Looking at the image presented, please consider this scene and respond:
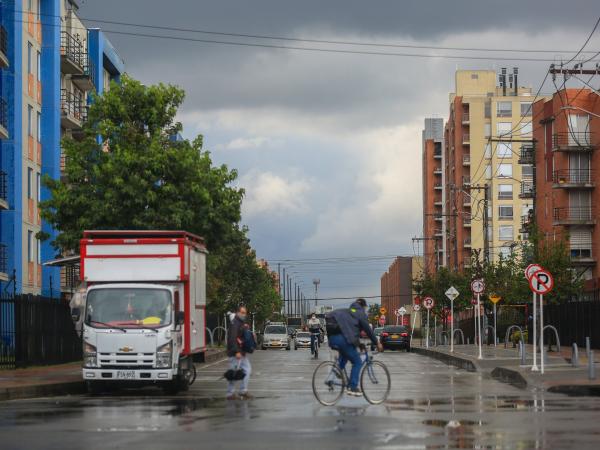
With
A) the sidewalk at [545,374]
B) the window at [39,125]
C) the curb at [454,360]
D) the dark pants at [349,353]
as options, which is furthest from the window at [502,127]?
the dark pants at [349,353]

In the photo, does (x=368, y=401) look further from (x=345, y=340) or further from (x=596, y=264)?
(x=596, y=264)

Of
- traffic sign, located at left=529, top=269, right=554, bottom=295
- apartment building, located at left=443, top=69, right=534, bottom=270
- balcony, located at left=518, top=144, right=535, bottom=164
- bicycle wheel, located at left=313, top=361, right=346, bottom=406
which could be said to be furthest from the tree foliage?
apartment building, located at left=443, top=69, right=534, bottom=270

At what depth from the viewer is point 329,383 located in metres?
19.5

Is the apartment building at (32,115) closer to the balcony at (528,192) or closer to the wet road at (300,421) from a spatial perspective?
the balcony at (528,192)

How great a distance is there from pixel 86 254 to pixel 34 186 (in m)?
31.6

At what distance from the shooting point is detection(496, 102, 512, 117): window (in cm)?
12900

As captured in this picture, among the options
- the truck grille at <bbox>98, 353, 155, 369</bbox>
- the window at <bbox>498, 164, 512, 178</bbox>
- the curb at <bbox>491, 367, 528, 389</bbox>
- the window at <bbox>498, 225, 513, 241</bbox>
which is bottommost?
the curb at <bbox>491, 367, 528, 389</bbox>

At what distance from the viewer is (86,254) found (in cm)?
2434

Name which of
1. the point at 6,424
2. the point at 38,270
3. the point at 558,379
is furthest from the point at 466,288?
the point at 6,424

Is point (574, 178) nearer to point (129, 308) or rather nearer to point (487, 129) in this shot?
point (487, 129)

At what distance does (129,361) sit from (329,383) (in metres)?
5.45

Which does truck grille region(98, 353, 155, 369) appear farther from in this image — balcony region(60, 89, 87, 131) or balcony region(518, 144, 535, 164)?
balcony region(518, 144, 535, 164)

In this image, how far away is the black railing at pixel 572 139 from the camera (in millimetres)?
82562

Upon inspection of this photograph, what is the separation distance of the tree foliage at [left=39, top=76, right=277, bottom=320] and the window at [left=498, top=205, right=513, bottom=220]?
90764mm
